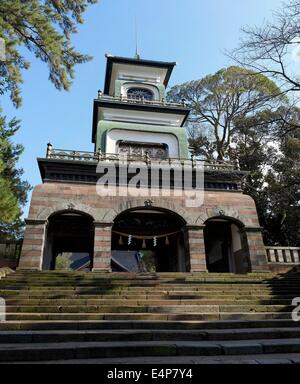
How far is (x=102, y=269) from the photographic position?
12688 mm

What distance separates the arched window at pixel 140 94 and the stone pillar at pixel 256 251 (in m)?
12.7

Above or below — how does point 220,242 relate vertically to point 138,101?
below

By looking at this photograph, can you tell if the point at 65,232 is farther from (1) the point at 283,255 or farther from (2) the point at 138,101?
(1) the point at 283,255

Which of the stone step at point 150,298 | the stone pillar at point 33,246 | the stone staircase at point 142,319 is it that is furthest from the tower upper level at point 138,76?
the stone step at point 150,298

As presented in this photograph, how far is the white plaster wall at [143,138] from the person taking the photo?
17891mm

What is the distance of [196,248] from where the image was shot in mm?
→ 13719

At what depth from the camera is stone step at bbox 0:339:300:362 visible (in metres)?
4.27

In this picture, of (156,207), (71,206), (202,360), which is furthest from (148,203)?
(202,360)

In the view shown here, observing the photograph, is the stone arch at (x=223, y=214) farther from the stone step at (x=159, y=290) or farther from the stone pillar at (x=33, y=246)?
the stone pillar at (x=33, y=246)

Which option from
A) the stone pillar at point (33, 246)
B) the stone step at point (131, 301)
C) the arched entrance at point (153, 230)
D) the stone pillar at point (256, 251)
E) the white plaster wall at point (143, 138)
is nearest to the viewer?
the stone step at point (131, 301)

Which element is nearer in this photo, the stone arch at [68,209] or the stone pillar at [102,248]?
the stone pillar at [102,248]

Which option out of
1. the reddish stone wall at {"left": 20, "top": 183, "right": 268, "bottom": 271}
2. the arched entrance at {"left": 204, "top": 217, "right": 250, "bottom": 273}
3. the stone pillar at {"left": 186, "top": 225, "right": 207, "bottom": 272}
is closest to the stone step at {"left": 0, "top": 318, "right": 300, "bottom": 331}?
the reddish stone wall at {"left": 20, "top": 183, "right": 268, "bottom": 271}

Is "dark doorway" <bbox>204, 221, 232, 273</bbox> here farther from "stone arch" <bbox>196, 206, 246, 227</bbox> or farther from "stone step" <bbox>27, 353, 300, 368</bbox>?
"stone step" <bbox>27, 353, 300, 368</bbox>

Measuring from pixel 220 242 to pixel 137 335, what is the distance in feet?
44.2
